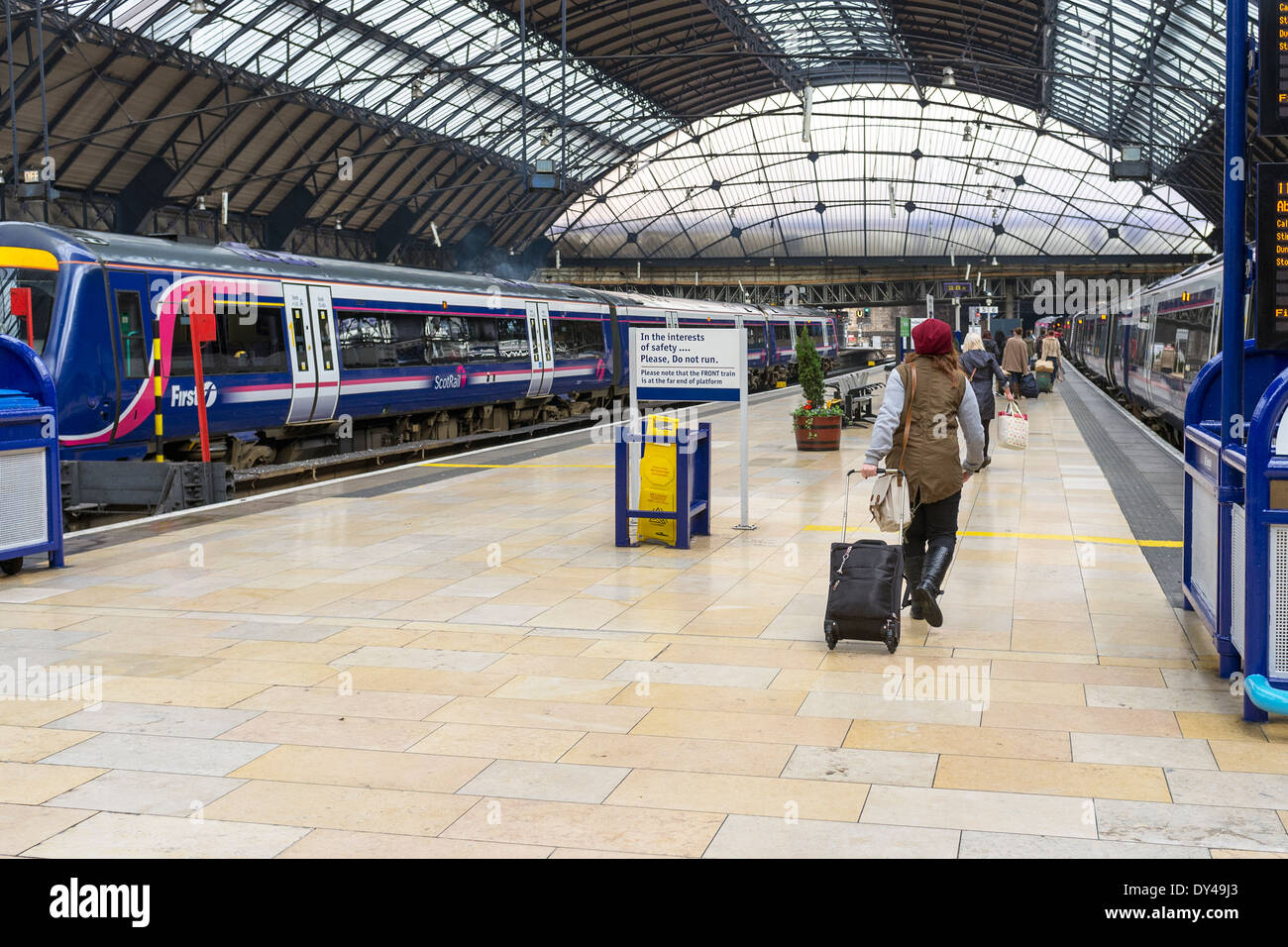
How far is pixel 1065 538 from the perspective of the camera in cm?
1034

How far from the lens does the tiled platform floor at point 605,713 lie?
4273mm

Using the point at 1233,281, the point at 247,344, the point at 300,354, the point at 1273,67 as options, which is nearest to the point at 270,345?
the point at 247,344

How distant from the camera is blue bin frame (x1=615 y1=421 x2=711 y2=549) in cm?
977

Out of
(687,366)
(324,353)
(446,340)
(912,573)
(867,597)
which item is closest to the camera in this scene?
(867,597)

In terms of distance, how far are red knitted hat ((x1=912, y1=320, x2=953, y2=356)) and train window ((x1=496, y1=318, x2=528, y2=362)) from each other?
56.1ft

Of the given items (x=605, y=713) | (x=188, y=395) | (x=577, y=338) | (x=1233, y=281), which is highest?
(x=577, y=338)

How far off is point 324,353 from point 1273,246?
14.4 meters

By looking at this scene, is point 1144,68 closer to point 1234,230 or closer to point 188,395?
point 188,395

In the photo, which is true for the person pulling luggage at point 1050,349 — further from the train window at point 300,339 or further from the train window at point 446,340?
the train window at point 300,339

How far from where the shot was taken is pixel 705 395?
405 inches

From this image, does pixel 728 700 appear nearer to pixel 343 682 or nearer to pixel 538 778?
pixel 538 778

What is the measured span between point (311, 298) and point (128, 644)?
37.0ft
